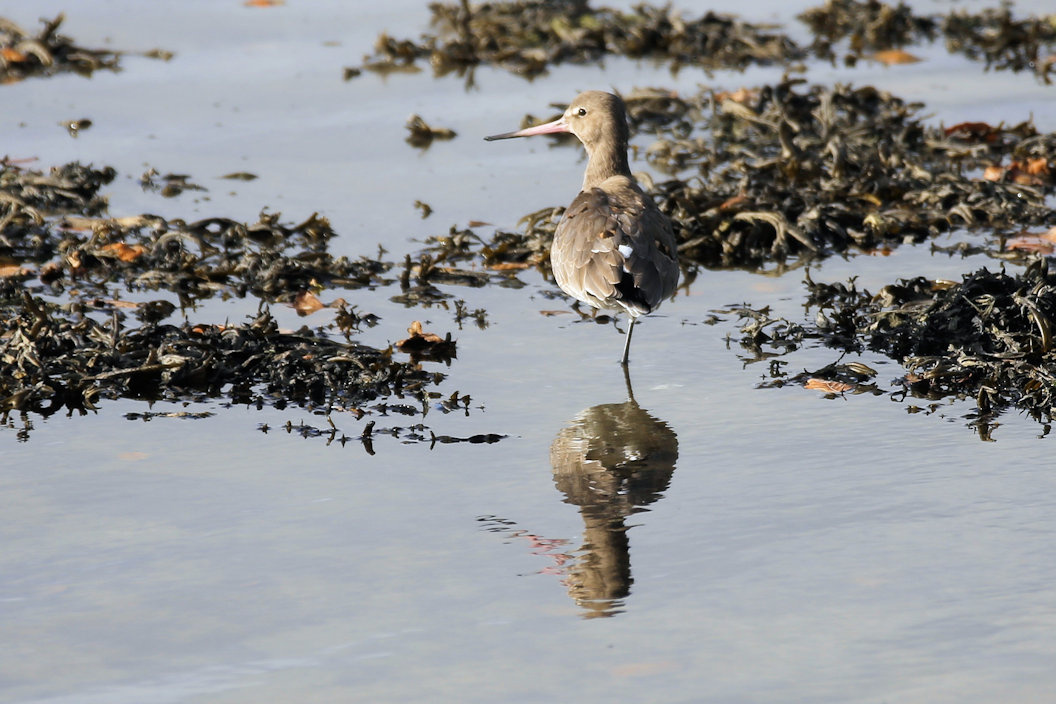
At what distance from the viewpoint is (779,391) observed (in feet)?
20.0

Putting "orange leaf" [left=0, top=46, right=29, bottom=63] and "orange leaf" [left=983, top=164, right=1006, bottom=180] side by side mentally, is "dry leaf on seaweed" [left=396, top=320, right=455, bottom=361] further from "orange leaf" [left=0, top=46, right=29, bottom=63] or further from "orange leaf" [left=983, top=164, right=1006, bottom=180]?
"orange leaf" [left=0, top=46, right=29, bottom=63]

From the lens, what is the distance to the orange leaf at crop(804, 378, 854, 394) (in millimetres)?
6059

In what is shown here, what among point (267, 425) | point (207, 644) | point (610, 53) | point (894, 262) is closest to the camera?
point (207, 644)

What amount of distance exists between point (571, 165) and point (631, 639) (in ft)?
20.8

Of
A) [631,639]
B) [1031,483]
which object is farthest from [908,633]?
[1031,483]

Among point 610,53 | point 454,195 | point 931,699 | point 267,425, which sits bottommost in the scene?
point 931,699

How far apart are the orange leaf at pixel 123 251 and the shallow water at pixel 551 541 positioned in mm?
810

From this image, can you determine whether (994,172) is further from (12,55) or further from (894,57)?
(12,55)

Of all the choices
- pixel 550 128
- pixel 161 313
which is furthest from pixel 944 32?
pixel 161 313

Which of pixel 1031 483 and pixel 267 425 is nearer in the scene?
pixel 1031 483

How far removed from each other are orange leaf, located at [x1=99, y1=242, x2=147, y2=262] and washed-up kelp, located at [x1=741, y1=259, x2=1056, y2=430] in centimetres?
348

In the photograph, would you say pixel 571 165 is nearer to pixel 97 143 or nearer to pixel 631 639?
pixel 97 143

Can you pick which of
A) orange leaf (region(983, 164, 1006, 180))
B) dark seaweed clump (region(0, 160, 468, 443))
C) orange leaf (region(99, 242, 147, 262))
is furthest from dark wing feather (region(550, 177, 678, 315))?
orange leaf (region(983, 164, 1006, 180))

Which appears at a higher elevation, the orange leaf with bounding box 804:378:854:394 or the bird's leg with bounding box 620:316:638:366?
the bird's leg with bounding box 620:316:638:366
